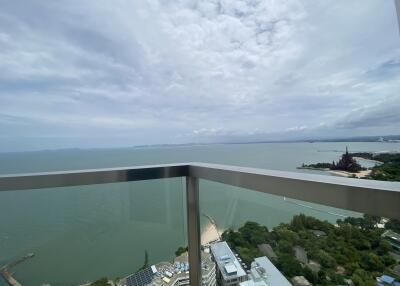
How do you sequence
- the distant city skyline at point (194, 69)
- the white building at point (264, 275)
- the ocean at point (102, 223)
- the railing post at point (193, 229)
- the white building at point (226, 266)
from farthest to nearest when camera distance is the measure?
the distant city skyline at point (194, 69) → the railing post at point (193, 229) → the ocean at point (102, 223) → the white building at point (226, 266) → the white building at point (264, 275)

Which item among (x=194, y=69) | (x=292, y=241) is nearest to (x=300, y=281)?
(x=292, y=241)

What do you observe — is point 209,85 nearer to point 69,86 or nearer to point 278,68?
point 278,68

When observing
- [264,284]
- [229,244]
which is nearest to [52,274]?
[229,244]

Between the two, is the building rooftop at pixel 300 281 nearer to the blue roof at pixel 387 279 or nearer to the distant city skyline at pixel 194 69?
the blue roof at pixel 387 279

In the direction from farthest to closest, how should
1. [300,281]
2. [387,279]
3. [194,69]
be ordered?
[194,69], [300,281], [387,279]

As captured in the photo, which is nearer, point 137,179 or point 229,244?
point 229,244

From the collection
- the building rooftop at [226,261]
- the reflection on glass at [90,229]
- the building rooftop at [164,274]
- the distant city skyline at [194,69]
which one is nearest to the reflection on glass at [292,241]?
the building rooftop at [226,261]

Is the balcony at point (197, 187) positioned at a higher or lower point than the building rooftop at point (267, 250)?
higher

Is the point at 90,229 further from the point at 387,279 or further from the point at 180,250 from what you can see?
the point at 387,279
